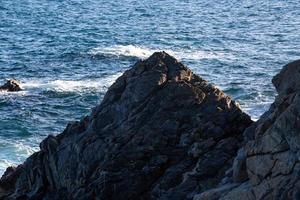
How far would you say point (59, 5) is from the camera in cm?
10500

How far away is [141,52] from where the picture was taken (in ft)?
212

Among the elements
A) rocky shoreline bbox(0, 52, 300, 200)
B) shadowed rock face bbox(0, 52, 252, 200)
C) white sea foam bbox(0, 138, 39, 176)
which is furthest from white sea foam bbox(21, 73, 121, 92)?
shadowed rock face bbox(0, 52, 252, 200)

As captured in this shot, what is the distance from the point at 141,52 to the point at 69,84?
13473 millimetres

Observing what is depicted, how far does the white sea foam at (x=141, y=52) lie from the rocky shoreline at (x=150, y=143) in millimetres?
34173

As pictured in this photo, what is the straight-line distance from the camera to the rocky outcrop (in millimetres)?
16781

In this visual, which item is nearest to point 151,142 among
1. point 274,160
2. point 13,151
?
point 274,160

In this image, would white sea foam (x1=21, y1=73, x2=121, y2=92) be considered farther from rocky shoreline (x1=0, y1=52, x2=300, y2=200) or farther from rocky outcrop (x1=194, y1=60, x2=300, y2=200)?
rocky outcrop (x1=194, y1=60, x2=300, y2=200)

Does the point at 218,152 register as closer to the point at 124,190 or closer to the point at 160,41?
the point at 124,190

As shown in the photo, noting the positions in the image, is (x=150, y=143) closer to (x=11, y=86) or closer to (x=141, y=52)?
(x=11, y=86)

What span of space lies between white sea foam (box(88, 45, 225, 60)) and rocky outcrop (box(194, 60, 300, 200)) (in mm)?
41774

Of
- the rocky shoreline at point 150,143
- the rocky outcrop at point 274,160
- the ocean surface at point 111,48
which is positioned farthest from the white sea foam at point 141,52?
the rocky outcrop at point 274,160

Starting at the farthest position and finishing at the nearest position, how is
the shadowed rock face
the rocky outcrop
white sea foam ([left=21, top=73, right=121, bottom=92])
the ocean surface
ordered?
white sea foam ([left=21, top=73, right=121, bottom=92]), the ocean surface, the shadowed rock face, the rocky outcrop

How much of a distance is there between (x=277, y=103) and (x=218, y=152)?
15.4 feet

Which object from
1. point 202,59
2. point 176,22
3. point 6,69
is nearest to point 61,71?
point 6,69
